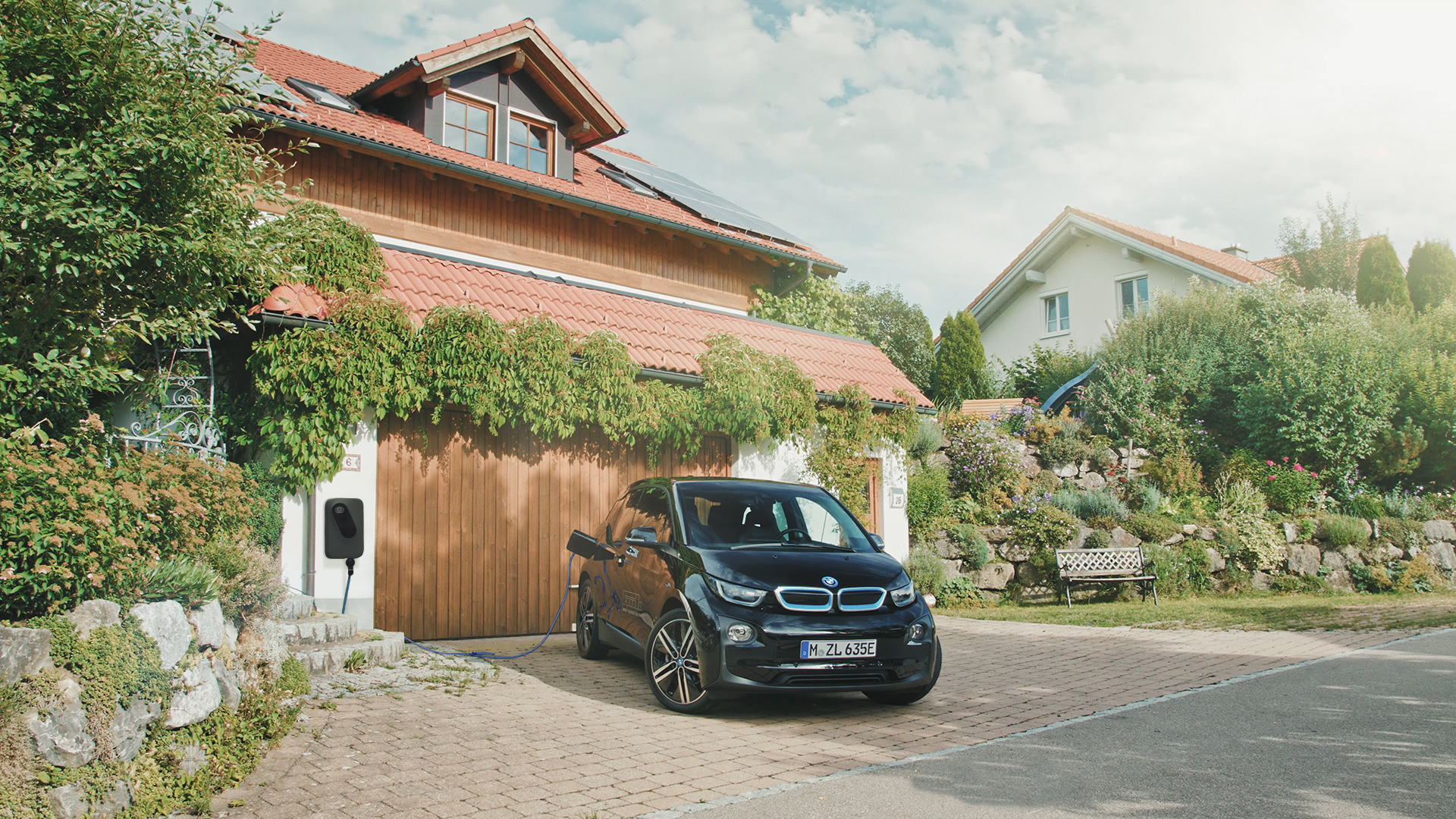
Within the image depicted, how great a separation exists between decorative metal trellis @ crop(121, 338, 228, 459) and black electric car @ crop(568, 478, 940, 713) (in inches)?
143

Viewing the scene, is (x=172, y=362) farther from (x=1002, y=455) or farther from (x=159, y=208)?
(x=1002, y=455)

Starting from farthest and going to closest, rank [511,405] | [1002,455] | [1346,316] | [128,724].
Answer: [1346,316] < [1002,455] < [511,405] < [128,724]

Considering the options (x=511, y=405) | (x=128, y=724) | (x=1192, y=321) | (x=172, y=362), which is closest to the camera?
(x=128, y=724)

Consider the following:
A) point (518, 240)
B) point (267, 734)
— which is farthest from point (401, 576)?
point (518, 240)

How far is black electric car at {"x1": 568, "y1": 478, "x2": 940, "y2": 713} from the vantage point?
6262 millimetres

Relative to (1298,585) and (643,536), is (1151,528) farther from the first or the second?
(643,536)

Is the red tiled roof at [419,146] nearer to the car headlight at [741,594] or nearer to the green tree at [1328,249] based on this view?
the car headlight at [741,594]

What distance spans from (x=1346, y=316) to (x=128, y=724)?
23.0 meters

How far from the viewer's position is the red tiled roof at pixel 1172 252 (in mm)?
26391

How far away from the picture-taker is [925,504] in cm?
1496

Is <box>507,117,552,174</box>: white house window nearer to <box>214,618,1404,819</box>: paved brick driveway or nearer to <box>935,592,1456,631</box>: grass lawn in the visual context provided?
<box>214,618,1404,819</box>: paved brick driveway

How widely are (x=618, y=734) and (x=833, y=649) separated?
4.99 ft

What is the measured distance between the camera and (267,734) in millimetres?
5555

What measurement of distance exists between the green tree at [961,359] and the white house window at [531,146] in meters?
15.3
